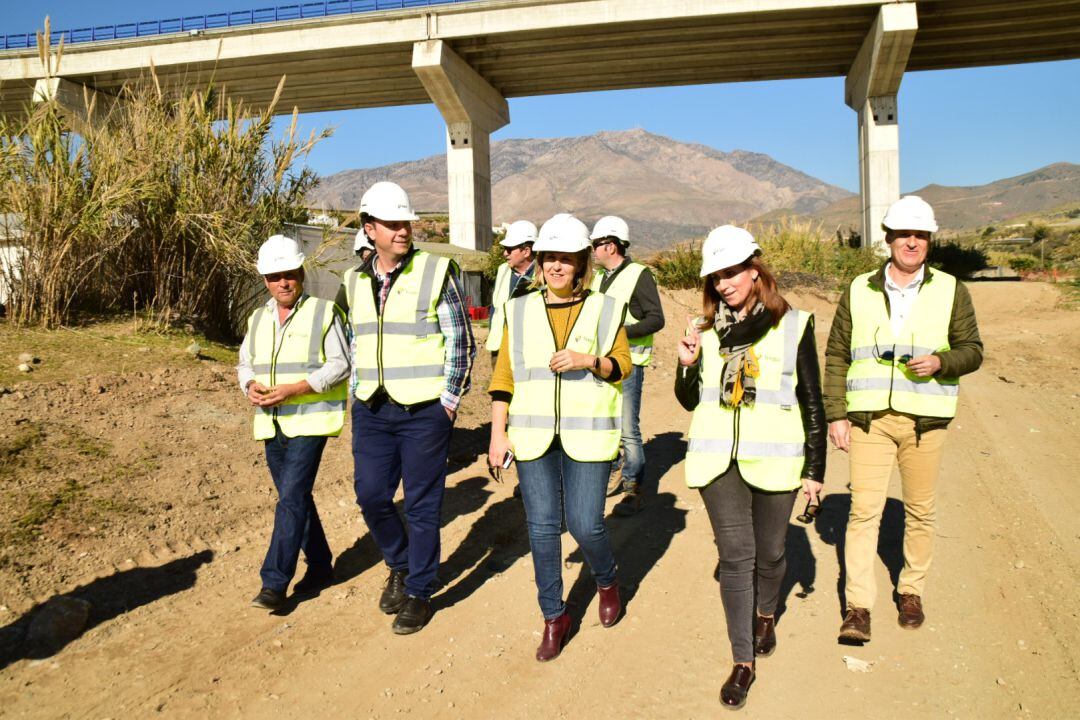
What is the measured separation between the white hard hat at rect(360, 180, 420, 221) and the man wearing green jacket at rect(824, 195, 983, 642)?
2321 millimetres

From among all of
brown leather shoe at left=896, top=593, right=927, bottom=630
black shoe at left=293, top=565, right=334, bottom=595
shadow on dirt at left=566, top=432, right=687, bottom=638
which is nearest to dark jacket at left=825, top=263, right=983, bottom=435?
brown leather shoe at left=896, top=593, right=927, bottom=630

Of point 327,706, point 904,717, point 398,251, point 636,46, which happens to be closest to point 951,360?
point 904,717

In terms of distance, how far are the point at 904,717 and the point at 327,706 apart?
235 cm

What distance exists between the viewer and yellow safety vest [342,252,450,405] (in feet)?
14.5

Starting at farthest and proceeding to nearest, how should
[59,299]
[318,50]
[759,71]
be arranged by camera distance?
[759,71], [318,50], [59,299]

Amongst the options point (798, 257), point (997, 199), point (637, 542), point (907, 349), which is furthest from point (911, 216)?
point (997, 199)

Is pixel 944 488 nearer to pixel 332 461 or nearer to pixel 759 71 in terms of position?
pixel 332 461

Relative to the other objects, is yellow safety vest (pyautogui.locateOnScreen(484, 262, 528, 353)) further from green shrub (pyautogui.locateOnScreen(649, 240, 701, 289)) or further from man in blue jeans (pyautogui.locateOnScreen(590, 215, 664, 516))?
green shrub (pyautogui.locateOnScreen(649, 240, 701, 289))

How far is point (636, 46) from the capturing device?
97.6 ft

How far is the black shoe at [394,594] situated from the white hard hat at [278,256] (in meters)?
1.76

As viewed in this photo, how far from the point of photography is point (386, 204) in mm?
4391

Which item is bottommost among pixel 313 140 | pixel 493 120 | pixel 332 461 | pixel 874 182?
pixel 332 461

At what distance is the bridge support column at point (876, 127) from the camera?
28.4 metres

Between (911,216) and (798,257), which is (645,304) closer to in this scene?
(911,216)
